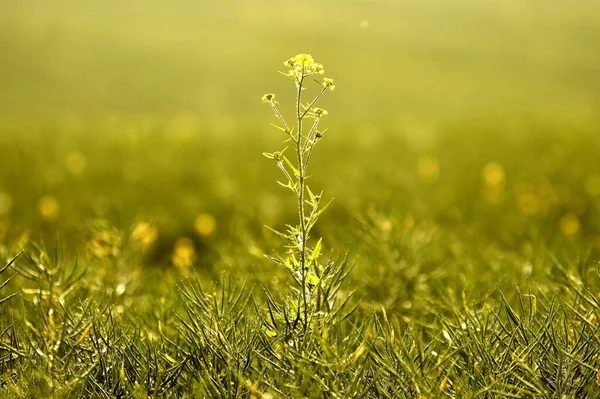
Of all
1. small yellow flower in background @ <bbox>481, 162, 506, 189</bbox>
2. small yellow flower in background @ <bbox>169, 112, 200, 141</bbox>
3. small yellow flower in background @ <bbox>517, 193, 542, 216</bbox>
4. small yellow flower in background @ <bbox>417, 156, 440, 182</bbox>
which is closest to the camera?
small yellow flower in background @ <bbox>517, 193, 542, 216</bbox>

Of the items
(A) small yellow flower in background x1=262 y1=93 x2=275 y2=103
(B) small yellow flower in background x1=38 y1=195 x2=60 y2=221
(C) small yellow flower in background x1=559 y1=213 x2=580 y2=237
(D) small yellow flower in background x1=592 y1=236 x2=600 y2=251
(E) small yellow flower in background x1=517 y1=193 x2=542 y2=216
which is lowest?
(B) small yellow flower in background x1=38 y1=195 x2=60 y2=221

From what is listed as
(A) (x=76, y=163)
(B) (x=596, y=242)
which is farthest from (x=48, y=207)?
(B) (x=596, y=242)

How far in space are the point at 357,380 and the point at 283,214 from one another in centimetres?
276

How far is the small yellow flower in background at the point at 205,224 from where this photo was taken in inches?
131

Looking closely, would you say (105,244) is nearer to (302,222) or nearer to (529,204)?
(302,222)

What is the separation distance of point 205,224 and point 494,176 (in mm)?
1983

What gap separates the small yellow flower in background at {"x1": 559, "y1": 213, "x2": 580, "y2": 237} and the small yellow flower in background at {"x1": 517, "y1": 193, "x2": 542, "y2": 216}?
19 cm

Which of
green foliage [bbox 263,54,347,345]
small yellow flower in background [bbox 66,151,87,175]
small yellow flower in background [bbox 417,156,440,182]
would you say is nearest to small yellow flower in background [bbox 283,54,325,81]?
green foliage [bbox 263,54,347,345]

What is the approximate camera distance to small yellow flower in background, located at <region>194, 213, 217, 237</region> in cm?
332

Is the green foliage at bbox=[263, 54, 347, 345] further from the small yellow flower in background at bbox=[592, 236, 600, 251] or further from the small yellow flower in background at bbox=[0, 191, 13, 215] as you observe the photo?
the small yellow flower in background at bbox=[0, 191, 13, 215]

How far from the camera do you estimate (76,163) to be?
16.4 feet

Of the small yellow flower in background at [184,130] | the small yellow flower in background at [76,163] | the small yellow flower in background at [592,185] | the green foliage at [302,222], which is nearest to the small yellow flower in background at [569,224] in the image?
the small yellow flower in background at [592,185]

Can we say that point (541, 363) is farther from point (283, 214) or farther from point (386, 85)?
point (386, 85)

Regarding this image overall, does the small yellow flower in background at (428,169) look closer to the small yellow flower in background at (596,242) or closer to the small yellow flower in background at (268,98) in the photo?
the small yellow flower in background at (596,242)
